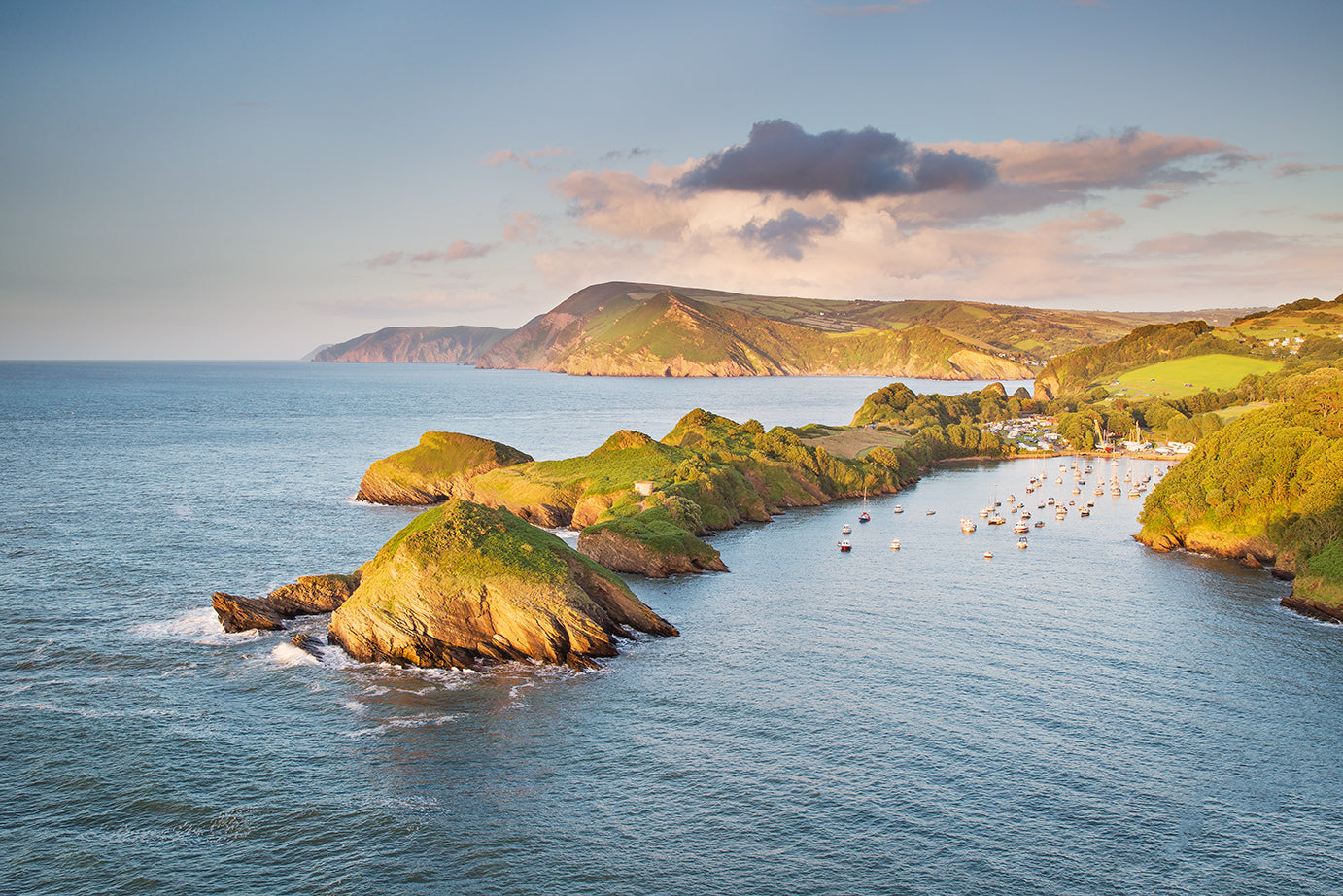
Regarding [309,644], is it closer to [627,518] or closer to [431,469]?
[627,518]

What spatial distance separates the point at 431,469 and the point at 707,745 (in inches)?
3165

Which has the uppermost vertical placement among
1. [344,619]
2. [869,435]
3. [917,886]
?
[869,435]

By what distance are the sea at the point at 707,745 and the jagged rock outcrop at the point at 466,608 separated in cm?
192

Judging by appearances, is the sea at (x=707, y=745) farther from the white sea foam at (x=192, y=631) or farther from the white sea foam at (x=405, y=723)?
→ the white sea foam at (x=192, y=631)

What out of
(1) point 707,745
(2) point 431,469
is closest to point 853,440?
(2) point 431,469

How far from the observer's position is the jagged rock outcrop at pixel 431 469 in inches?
4358

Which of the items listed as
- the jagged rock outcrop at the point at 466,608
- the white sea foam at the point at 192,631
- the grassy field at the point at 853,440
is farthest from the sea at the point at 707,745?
the grassy field at the point at 853,440

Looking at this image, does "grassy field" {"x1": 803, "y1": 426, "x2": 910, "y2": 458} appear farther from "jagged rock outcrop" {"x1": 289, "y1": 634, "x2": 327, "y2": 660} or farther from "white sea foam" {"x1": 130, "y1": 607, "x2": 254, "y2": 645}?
"white sea foam" {"x1": 130, "y1": 607, "x2": 254, "y2": 645}

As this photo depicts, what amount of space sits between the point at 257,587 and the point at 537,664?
27.6m

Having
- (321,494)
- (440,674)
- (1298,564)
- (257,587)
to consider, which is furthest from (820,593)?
(321,494)

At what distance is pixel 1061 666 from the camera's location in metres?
53.8

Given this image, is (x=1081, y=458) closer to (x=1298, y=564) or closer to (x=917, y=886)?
(x=1298, y=564)

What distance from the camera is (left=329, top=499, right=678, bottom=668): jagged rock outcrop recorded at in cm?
5291

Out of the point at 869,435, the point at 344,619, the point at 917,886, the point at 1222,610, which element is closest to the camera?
the point at 917,886
